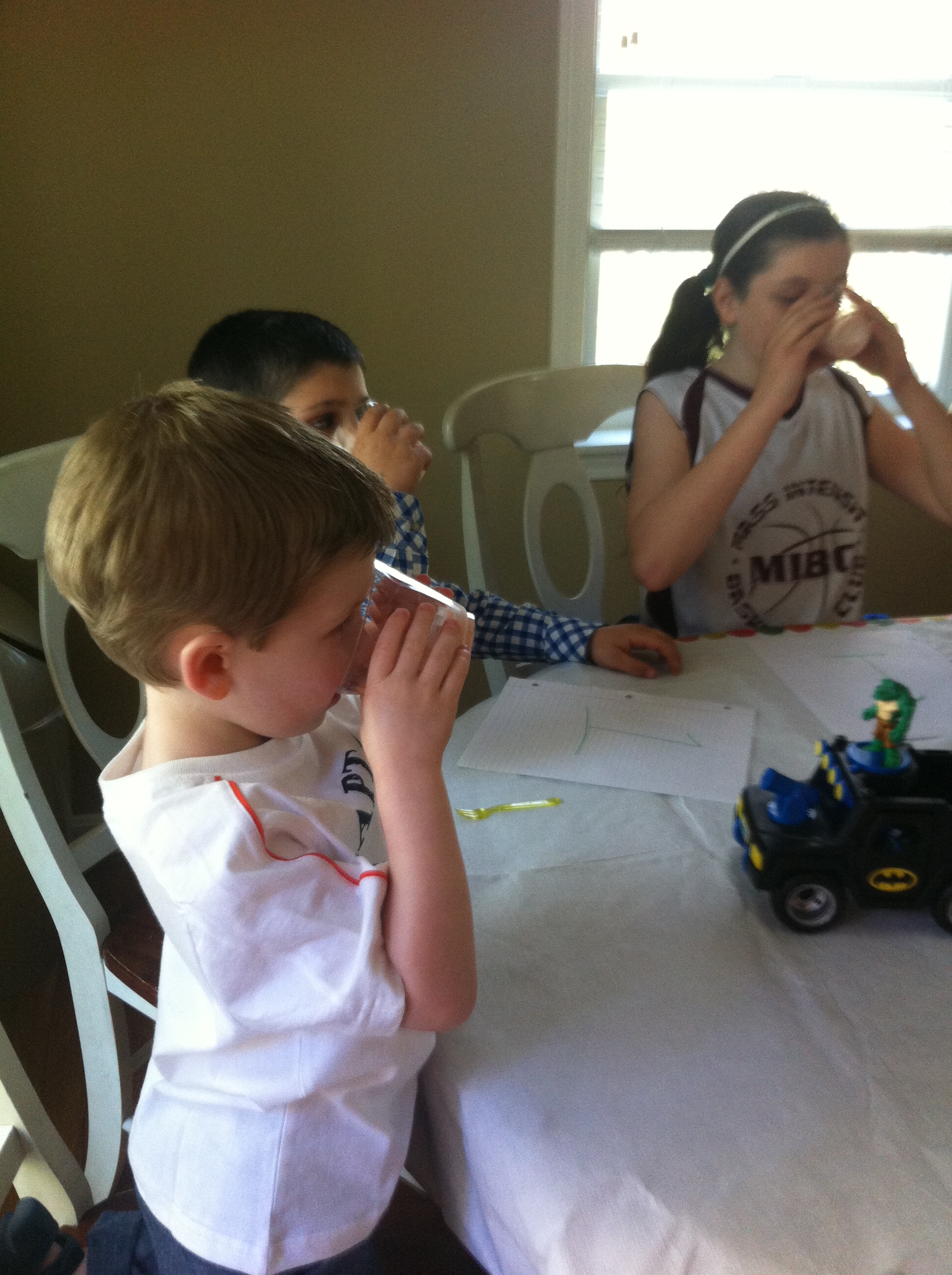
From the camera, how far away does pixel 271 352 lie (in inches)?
42.5

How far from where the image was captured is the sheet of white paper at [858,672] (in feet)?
2.87

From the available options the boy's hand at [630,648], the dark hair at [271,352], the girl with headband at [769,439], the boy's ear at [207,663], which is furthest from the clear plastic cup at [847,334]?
the boy's ear at [207,663]

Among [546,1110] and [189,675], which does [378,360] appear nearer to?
[189,675]

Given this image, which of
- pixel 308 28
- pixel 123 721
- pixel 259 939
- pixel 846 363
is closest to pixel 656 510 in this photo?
pixel 846 363

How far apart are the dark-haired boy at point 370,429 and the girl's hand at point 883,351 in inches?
22.3

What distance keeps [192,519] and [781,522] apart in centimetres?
103

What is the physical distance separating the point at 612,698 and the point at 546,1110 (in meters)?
0.51

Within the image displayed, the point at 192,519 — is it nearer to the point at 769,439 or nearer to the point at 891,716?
the point at 891,716

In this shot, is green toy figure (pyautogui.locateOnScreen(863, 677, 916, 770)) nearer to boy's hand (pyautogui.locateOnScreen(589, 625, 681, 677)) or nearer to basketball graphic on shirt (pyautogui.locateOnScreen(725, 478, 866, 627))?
boy's hand (pyautogui.locateOnScreen(589, 625, 681, 677))

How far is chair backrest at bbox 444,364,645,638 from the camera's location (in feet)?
4.74

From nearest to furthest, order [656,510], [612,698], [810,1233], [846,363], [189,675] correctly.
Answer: [810,1233]
[189,675]
[612,698]
[656,510]
[846,363]

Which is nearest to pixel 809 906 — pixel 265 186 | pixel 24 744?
pixel 24 744

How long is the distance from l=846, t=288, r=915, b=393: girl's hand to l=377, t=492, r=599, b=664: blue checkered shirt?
58 cm

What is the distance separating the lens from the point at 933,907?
598mm
